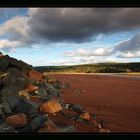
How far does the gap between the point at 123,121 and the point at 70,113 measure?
2048 millimetres

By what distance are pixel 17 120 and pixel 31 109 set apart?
0.83 metres

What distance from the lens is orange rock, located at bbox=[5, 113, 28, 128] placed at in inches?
390

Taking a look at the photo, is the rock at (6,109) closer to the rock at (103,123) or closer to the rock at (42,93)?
the rock at (42,93)

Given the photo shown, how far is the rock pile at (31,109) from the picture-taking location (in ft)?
30.3

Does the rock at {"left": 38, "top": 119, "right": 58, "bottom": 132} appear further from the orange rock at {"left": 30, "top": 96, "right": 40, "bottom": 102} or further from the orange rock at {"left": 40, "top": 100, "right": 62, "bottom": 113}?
the orange rock at {"left": 30, "top": 96, "right": 40, "bottom": 102}

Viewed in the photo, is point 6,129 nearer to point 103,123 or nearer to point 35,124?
point 35,124

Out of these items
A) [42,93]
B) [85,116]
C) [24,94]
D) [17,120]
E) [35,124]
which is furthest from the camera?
[42,93]

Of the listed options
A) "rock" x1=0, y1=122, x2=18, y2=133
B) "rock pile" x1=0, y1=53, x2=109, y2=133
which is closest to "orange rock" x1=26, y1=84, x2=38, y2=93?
"rock pile" x1=0, y1=53, x2=109, y2=133

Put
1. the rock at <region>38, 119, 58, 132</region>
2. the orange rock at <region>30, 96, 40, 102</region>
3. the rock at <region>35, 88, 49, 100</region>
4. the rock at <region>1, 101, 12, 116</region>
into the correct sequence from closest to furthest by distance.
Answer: the rock at <region>38, 119, 58, 132</region> → the rock at <region>1, 101, 12, 116</region> → the orange rock at <region>30, 96, 40, 102</region> → the rock at <region>35, 88, 49, 100</region>

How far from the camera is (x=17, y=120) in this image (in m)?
9.98

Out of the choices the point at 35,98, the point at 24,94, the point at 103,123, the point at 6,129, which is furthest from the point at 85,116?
the point at 6,129

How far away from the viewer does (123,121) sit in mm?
11602

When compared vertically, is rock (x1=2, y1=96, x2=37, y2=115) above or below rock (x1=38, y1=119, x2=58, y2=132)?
above
